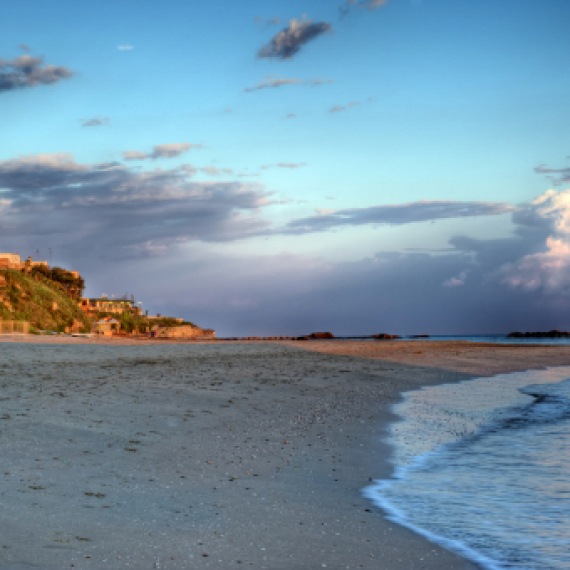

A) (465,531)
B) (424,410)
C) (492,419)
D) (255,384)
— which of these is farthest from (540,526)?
(255,384)

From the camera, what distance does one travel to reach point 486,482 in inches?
458

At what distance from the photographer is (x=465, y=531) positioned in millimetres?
8586

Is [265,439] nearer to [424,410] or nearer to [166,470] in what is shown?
[166,470]

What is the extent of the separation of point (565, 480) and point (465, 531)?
13.5ft

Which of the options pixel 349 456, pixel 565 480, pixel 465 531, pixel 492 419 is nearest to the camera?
pixel 465 531

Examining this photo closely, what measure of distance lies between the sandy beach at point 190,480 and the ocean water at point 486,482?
0.47 metres

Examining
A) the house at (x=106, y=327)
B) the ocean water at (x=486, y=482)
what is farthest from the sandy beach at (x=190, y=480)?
the house at (x=106, y=327)

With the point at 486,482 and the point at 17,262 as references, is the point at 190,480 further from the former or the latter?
the point at 17,262

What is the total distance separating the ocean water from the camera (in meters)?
8.14

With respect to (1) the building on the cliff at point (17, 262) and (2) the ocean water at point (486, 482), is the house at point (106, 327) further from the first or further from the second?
(2) the ocean water at point (486, 482)

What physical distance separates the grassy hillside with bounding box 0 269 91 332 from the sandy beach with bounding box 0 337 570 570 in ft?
308

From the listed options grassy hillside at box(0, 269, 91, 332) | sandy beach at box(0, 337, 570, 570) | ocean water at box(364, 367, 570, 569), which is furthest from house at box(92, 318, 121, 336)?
ocean water at box(364, 367, 570, 569)

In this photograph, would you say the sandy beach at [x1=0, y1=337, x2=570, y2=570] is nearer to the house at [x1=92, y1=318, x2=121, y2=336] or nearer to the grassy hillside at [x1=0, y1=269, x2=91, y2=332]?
the grassy hillside at [x1=0, y1=269, x2=91, y2=332]

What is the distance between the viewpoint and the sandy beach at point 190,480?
7.20 m
